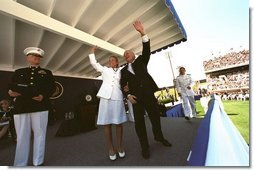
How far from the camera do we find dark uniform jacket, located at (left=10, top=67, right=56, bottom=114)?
1337mm

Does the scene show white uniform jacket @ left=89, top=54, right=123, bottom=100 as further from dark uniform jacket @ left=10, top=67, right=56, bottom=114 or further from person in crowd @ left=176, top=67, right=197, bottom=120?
person in crowd @ left=176, top=67, right=197, bottom=120

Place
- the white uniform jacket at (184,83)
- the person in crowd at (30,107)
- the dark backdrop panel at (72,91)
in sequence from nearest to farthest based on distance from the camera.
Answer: the person in crowd at (30,107) → the white uniform jacket at (184,83) → the dark backdrop panel at (72,91)

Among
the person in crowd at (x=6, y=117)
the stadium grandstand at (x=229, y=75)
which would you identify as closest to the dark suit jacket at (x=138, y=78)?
the stadium grandstand at (x=229, y=75)

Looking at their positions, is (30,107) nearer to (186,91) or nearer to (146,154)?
(146,154)

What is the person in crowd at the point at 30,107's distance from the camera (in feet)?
4.35

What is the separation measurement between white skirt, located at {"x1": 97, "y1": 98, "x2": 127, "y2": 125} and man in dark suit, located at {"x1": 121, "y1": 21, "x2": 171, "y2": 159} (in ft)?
0.34

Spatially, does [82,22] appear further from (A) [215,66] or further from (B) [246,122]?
(B) [246,122]

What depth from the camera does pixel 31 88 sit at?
4.58 ft

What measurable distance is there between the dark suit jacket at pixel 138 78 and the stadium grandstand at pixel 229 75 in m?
0.56

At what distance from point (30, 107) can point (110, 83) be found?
26.6 inches

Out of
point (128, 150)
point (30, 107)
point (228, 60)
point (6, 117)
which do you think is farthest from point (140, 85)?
point (6, 117)

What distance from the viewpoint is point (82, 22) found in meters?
2.21

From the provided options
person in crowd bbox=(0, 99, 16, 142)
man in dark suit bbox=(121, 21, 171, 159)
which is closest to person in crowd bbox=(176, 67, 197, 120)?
man in dark suit bbox=(121, 21, 171, 159)

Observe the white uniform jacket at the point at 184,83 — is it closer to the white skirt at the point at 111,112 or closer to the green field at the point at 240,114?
the green field at the point at 240,114
